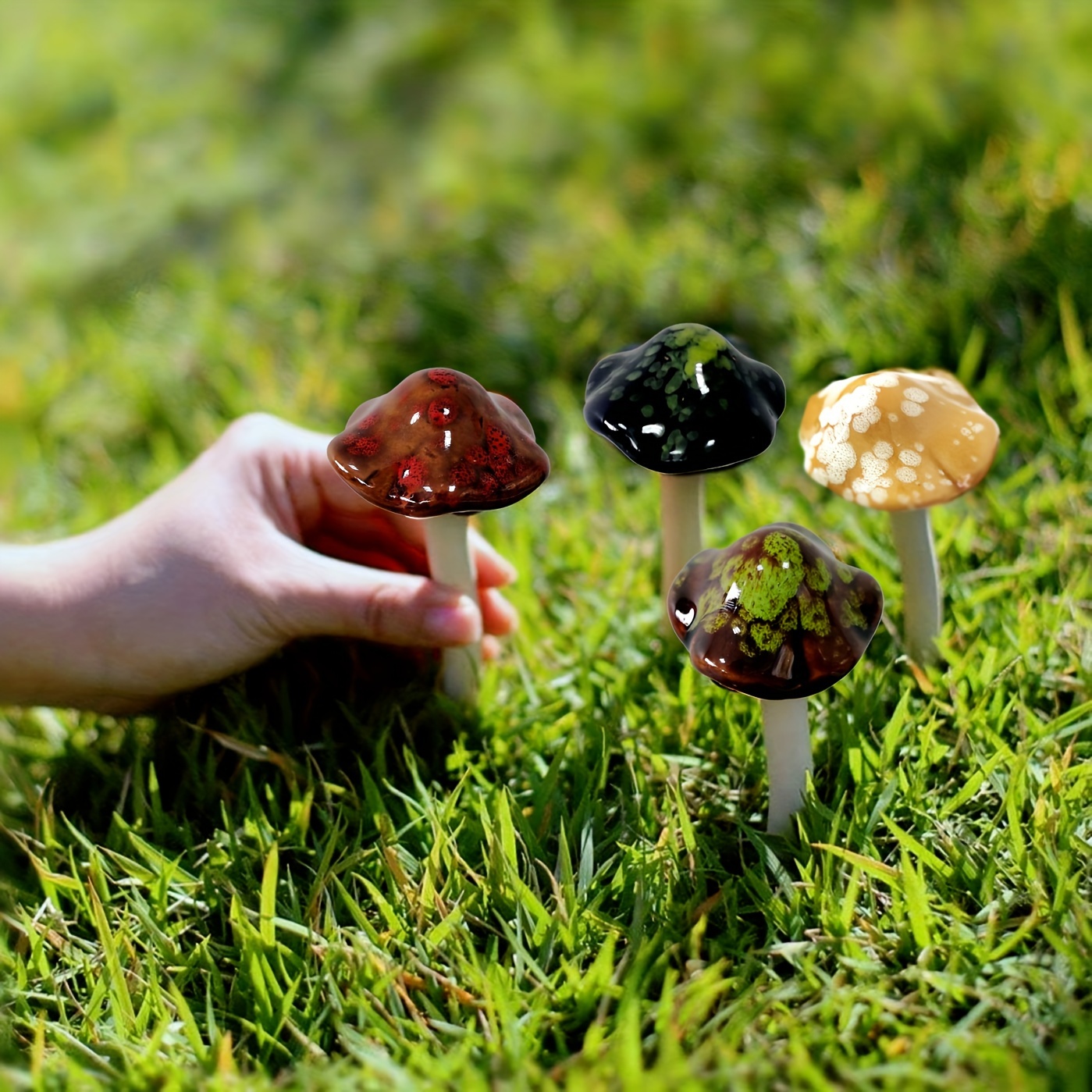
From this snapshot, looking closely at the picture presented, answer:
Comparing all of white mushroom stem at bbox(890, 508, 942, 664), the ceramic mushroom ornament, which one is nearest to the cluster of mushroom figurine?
the ceramic mushroom ornament

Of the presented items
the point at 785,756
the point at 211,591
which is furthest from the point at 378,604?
the point at 785,756

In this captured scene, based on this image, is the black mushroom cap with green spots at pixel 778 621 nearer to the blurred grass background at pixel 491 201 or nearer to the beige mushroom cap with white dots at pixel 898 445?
the beige mushroom cap with white dots at pixel 898 445

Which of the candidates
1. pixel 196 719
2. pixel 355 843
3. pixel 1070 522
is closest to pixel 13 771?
pixel 196 719

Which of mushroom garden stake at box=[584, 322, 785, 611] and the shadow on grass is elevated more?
mushroom garden stake at box=[584, 322, 785, 611]

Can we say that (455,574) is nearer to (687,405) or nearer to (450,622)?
(450,622)

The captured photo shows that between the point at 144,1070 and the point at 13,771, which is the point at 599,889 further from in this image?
the point at 13,771

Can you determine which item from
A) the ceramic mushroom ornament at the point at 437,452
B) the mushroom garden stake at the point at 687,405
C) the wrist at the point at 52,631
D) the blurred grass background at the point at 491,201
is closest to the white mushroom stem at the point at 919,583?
the mushroom garden stake at the point at 687,405

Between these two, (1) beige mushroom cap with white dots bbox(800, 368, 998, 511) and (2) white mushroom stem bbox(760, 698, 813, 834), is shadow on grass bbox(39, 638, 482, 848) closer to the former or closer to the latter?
(2) white mushroom stem bbox(760, 698, 813, 834)
